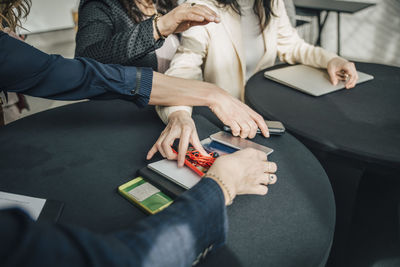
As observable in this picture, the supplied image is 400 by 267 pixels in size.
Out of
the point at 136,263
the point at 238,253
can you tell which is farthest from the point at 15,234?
the point at 238,253

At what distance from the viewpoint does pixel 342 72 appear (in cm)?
127

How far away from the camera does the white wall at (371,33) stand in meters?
3.30

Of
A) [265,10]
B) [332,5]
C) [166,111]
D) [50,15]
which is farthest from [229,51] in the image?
[50,15]

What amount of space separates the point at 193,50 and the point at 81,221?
0.99 m

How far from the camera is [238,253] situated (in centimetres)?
51

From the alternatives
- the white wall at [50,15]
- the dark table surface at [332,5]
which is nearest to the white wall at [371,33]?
the dark table surface at [332,5]

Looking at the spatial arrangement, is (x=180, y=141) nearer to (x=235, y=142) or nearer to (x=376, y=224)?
(x=235, y=142)

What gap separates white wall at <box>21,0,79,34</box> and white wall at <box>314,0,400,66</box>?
4184mm

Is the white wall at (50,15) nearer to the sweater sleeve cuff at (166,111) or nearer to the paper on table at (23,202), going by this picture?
the sweater sleeve cuff at (166,111)

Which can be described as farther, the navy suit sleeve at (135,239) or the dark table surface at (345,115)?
the dark table surface at (345,115)

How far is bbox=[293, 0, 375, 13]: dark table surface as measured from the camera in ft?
8.87

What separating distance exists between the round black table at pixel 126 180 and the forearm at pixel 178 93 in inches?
2.8

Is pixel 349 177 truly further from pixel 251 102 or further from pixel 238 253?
pixel 238 253

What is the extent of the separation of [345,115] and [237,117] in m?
0.41
